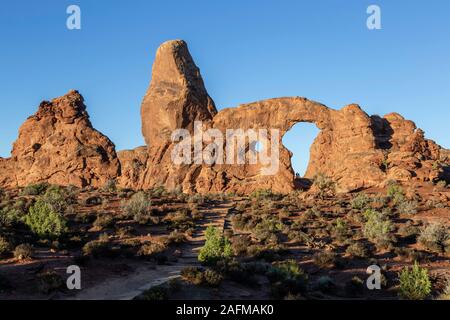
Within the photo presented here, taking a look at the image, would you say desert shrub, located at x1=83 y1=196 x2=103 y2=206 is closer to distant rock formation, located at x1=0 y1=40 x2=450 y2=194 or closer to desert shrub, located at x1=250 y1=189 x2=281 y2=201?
desert shrub, located at x1=250 y1=189 x2=281 y2=201

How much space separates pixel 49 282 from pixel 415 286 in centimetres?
1238

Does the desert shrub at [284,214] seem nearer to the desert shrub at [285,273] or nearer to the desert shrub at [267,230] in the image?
the desert shrub at [267,230]

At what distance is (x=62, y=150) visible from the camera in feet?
171

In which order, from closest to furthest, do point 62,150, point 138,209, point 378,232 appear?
1. point 378,232
2. point 138,209
3. point 62,150

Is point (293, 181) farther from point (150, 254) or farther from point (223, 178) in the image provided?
point (150, 254)

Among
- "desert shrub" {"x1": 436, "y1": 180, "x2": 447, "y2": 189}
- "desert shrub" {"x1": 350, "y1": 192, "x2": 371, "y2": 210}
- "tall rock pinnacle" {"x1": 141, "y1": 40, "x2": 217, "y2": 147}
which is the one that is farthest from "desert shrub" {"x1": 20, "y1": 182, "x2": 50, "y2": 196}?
"desert shrub" {"x1": 436, "y1": 180, "x2": 447, "y2": 189}

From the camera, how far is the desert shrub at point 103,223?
23803 millimetres

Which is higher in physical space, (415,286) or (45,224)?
(45,224)

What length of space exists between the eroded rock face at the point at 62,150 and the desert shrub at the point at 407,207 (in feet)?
105

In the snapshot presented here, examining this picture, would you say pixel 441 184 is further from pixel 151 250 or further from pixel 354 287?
pixel 151 250

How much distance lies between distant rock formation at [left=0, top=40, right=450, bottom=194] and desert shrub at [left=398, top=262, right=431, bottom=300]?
2832cm

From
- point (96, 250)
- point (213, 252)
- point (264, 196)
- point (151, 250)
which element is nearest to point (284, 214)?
point (264, 196)

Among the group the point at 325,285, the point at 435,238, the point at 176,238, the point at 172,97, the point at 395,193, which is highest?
the point at 172,97
